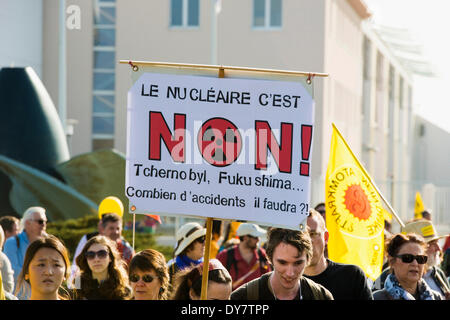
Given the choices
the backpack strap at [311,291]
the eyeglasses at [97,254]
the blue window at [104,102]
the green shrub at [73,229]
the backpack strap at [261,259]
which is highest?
the backpack strap at [311,291]

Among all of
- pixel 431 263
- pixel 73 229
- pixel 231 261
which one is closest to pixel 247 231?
pixel 231 261

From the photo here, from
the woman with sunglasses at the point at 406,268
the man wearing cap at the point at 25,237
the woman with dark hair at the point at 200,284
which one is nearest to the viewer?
the woman with dark hair at the point at 200,284

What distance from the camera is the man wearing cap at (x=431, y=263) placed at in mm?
7420

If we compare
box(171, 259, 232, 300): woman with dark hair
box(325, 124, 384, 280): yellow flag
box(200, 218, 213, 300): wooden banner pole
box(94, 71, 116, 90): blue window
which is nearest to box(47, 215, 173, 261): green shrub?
box(325, 124, 384, 280): yellow flag

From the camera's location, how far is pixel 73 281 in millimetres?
6652

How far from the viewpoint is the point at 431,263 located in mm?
8039

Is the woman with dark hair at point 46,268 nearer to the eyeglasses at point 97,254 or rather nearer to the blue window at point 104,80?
the eyeglasses at point 97,254

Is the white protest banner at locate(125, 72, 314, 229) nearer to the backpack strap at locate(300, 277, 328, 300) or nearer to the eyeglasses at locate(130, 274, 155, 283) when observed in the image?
the backpack strap at locate(300, 277, 328, 300)

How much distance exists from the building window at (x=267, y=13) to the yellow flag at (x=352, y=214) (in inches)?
1044

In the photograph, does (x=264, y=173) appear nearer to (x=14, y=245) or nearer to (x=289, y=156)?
(x=289, y=156)

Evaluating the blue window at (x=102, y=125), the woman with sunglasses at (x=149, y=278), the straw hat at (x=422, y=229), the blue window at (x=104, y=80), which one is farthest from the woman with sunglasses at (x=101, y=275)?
the blue window at (x=102, y=125)

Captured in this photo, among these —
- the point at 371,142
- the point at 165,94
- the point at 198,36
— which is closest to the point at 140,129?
the point at 165,94

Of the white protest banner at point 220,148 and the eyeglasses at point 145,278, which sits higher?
the white protest banner at point 220,148

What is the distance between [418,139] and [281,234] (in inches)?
2264
